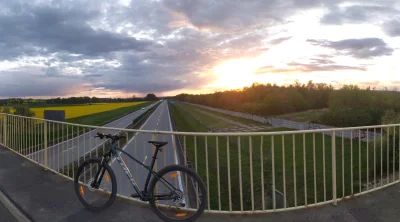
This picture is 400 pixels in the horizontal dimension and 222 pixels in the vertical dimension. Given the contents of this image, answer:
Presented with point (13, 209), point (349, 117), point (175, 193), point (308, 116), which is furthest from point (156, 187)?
point (308, 116)

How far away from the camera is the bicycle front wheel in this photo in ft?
11.0

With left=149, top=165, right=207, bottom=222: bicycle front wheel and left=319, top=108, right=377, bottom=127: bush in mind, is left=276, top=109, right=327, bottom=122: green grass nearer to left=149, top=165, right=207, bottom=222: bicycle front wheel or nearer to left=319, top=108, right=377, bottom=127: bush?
left=319, top=108, right=377, bottom=127: bush

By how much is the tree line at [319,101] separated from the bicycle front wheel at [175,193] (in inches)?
937

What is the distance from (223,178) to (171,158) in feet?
12.9

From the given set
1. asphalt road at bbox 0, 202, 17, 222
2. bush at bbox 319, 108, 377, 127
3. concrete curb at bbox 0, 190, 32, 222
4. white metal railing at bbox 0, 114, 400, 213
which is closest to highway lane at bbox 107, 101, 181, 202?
white metal railing at bbox 0, 114, 400, 213

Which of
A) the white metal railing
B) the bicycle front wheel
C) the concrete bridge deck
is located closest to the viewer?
the bicycle front wheel

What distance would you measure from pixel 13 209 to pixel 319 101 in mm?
69309

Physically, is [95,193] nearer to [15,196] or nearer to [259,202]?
[15,196]

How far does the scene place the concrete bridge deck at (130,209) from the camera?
353cm

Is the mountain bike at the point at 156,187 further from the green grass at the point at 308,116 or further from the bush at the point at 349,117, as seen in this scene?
the green grass at the point at 308,116

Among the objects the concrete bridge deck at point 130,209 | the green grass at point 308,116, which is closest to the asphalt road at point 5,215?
the concrete bridge deck at point 130,209

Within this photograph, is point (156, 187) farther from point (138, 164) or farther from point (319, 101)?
point (319, 101)

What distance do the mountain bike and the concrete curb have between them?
29.2 inches

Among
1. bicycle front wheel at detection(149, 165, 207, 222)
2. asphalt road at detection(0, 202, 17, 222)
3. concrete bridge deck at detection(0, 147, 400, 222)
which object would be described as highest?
bicycle front wheel at detection(149, 165, 207, 222)
